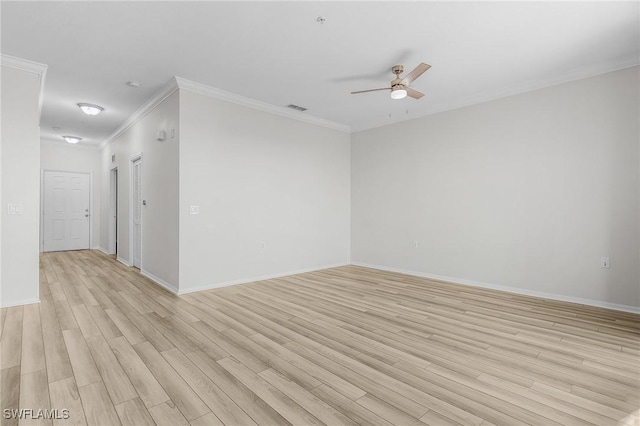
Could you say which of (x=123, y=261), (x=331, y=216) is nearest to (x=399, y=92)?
(x=331, y=216)

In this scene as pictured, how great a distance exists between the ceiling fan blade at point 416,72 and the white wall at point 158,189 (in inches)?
120

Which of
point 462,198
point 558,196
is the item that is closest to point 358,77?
point 462,198

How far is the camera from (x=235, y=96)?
4695mm

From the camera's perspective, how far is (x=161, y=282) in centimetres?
464

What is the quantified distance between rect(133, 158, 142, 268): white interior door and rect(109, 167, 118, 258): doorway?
191cm

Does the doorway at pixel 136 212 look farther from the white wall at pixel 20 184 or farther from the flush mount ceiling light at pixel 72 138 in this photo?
the flush mount ceiling light at pixel 72 138

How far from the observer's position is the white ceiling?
271 cm

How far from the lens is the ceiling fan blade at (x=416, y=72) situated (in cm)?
314

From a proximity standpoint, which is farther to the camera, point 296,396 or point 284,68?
point 284,68

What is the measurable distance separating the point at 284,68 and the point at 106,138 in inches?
243

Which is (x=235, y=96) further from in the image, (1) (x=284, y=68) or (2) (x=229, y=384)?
(2) (x=229, y=384)

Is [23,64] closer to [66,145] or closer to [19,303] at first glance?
[19,303]

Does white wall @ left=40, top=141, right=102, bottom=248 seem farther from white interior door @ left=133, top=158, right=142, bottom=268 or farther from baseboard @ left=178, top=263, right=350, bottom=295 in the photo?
baseboard @ left=178, top=263, right=350, bottom=295

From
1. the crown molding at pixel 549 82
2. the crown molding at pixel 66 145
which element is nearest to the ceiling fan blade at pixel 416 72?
the crown molding at pixel 549 82
